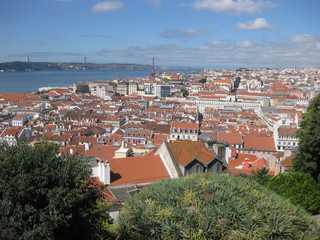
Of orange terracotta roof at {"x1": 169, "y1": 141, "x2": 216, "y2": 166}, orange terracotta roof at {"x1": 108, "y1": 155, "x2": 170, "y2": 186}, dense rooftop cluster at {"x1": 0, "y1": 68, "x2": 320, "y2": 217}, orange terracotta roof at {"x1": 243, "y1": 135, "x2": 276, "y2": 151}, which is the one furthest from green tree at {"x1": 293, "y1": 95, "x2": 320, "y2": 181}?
orange terracotta roof at {"x1": 243, "y1": 135, "x2": 276, "y2": 151}

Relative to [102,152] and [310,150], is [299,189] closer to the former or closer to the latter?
[310,150]

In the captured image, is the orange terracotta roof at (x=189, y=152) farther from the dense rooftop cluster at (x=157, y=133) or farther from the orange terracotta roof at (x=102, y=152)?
the orange terracotta roof at (x=102, y=152)

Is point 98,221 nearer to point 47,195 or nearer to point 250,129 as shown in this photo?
point 47,195

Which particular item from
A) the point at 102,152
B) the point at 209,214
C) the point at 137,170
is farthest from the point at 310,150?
the point at 102,152

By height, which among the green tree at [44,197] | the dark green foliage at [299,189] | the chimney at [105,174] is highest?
the green tree at [44,197]

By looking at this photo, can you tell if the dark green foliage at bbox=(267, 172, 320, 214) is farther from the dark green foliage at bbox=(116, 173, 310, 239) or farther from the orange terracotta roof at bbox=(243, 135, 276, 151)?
the orange terracotta roof at bbox=(243, 135, 276, 151)

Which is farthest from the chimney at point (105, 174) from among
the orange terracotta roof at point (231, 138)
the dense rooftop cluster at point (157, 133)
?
the orange terracotta roof at point (231, 138)
